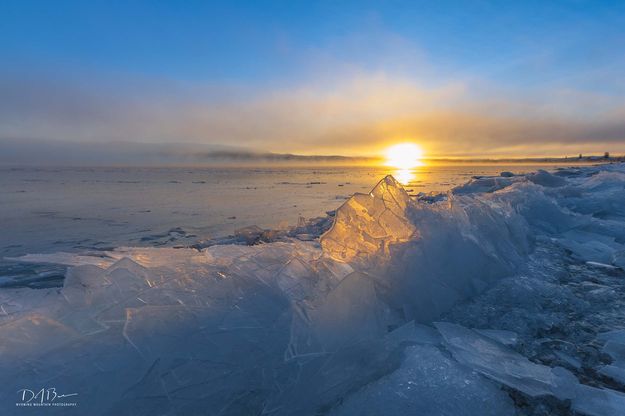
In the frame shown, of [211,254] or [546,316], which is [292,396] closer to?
[546,316]

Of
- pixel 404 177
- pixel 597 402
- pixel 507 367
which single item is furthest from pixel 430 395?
pixel 404 177

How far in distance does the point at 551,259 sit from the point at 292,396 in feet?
8.77

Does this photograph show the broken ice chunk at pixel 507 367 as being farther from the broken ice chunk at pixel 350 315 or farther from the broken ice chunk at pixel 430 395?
the broken ice chunk at pixel 350 315

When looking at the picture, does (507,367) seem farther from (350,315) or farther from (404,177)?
(404,177)

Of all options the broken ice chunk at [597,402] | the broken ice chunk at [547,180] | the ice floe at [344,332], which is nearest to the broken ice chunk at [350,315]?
the ice floe at [344,332]

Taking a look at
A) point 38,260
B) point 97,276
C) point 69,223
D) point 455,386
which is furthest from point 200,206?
point 455,386

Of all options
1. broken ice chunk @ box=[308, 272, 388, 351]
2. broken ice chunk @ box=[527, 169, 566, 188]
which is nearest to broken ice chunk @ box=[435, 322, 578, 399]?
broken ice chunk @ box=[308, 272, 388, 351]

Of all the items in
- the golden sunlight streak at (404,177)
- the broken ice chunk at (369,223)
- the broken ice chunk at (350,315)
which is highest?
the broken ice chunk at (369,223)

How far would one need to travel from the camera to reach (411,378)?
1266 mm

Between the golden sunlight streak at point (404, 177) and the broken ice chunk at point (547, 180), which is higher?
the broken ice chunk at point (547, 180)

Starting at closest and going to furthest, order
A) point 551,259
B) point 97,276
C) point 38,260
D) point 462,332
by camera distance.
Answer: point 462,332 < point 97,276 < point 551,259 < point 38,260

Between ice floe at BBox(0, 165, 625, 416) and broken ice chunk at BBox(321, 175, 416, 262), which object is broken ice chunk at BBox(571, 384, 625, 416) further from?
broken ice chunk at BBox(321, 175, 416, 262)

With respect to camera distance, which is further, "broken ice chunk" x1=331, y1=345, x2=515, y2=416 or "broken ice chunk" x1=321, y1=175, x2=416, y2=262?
"broken ice chunk" x1=321, y1=175, x2=416, y2=262

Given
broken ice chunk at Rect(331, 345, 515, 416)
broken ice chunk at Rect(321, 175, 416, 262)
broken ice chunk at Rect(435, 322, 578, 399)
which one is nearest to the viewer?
broken ice chunk at Rect(331, 345, 515, 416)
